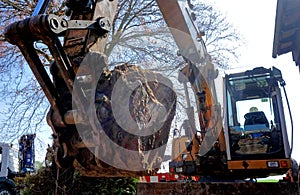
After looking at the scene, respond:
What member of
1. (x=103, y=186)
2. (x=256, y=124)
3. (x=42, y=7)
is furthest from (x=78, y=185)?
(x=42, y=7)

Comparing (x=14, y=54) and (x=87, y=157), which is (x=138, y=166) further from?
(x=14, y=54)

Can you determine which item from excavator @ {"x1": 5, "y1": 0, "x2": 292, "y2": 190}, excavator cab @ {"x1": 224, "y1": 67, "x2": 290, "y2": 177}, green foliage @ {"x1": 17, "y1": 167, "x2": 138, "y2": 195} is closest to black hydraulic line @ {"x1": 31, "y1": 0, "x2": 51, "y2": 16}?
excavator @ {"x1": 5, "y1": 0, "x2": 292, "y2": 190}

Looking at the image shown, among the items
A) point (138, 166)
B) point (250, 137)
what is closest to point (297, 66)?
point (250, 137)

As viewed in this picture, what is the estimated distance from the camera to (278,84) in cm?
450

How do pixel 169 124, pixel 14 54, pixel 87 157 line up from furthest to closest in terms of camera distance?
pixel 14 54
pixel 169 124
pixel 87 157

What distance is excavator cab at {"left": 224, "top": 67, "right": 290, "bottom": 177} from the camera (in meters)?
4.24

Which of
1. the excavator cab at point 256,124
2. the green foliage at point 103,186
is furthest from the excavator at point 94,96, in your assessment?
the green foliage at point 103,186

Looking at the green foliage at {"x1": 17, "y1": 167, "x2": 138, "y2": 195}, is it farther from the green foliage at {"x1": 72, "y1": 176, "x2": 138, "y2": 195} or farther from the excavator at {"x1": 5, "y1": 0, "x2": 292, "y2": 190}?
the excavator at {"x1": 5, "y1": 0, "x2": 292, "y2": 190}

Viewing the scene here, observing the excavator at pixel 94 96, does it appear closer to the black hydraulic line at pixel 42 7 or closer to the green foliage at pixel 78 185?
the black hydraulic line at pixel 42 7

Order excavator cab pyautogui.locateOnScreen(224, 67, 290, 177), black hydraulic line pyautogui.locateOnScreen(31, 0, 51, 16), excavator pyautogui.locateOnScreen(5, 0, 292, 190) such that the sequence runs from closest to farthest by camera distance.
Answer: excavator pyautogui.locateOnScreen(5, 0, 292, 190) → black hydraulic line pyautogui.locateOnScreen(31, 0, 51, 16) → excavator cab pyautogui.locateOnScreen(224, 67, 290, 177)

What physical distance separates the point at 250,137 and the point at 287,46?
5.12ft

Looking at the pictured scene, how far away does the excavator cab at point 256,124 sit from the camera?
4.24 metres

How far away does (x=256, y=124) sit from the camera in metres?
4.62

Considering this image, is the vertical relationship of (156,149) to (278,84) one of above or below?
below
